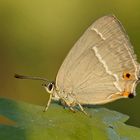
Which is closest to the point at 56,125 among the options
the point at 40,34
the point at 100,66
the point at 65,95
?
the point at 65,95

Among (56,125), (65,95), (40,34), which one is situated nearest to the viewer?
(56,125)

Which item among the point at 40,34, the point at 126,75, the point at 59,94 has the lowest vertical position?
the point at 40,34

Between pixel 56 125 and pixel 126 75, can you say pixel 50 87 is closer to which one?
pixel 126 75

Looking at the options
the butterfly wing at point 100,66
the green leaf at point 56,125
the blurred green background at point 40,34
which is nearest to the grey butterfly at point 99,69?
the butterfly wing at point 100,66

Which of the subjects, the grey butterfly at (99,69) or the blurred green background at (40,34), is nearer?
the grey butterfly at (99,69)

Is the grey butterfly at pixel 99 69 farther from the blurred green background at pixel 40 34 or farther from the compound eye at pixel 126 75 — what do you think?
the blurred green background at pixel 40 34

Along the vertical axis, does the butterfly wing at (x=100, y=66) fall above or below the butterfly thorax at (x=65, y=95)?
above

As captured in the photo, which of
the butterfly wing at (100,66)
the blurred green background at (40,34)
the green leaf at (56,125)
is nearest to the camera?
the green leaf at (56,125)
